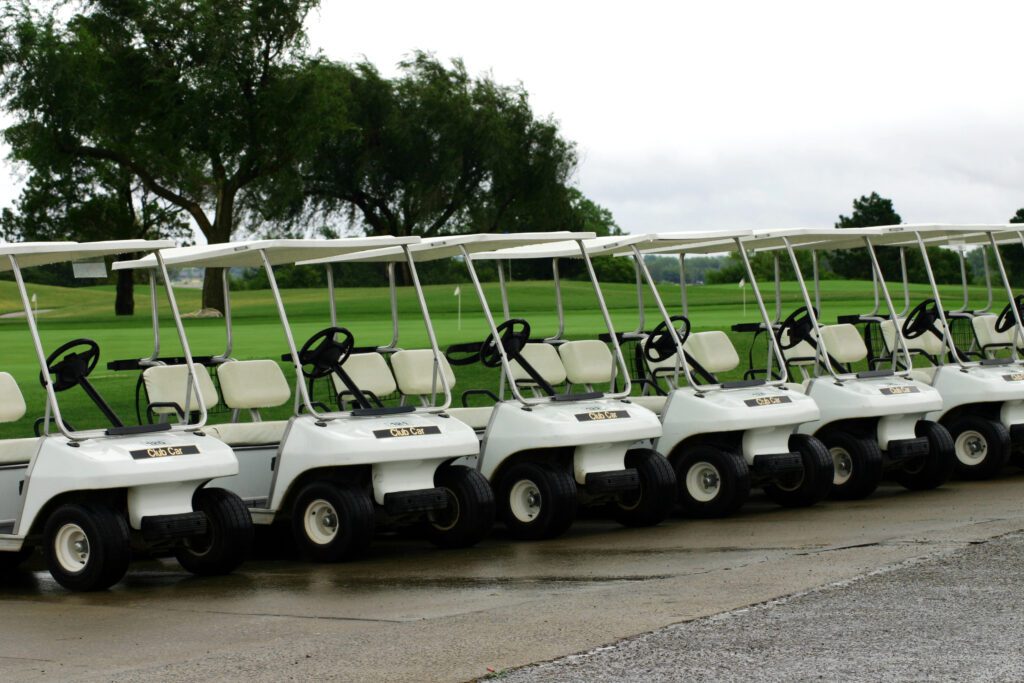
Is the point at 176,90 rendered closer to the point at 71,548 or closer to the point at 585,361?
the point at 585,361

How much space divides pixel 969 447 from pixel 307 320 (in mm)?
21777

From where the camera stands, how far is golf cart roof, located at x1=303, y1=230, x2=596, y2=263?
9.82 metres

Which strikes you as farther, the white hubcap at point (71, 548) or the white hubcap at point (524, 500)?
the white hubcap at point (524, 500)

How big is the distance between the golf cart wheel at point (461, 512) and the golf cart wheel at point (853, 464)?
118 inches

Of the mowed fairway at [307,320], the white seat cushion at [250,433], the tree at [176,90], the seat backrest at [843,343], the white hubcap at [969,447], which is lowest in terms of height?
the white hubcap at [969,447]

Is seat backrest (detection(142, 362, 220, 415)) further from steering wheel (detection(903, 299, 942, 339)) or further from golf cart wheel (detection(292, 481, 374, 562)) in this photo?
steering wheel (detection(903, 299, 942, 339))

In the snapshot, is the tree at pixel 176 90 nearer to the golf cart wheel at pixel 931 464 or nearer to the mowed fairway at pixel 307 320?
the mowed fairway at pixel 307 320

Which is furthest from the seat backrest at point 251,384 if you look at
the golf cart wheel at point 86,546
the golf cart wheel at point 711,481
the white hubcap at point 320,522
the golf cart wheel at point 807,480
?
the golf cart wheel at point 807,480

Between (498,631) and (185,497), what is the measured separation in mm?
2662

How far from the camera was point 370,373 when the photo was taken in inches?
421

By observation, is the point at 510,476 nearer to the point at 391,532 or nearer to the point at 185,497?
the point at 391,532

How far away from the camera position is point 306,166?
51406mm

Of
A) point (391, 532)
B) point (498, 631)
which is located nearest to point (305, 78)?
point (391, 532)

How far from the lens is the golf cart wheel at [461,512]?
9.20 metres
